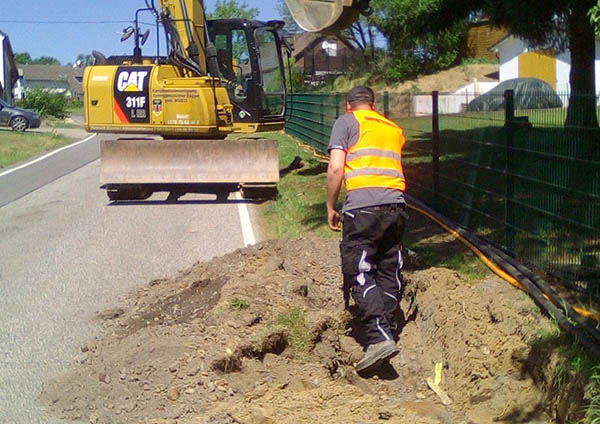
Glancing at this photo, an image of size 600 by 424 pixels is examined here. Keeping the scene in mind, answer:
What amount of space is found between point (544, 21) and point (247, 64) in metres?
6.70

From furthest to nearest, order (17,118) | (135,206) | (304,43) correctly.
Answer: (304,43) → (17,118) → (135,206)

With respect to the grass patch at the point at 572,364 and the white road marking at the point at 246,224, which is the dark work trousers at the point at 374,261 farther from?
the white road marking at the point at 246,224

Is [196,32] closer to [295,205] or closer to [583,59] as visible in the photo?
[295,205]

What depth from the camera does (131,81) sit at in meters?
→ 15.6

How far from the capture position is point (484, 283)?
730 cm

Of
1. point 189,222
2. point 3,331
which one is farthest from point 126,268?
point 189,222

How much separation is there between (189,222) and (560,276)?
278 inches

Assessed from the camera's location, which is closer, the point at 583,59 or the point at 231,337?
the point at 231,337

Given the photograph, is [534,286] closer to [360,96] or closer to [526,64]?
[360,96]

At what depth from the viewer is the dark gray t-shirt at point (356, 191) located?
6344 mm

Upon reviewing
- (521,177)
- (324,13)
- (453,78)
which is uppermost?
(453,78)

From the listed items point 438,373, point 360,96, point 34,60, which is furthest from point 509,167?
point 34,60

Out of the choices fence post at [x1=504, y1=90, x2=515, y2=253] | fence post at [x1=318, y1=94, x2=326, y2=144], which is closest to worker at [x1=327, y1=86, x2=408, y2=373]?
fence post at [x1=504, y1=90, x2=515, y2=253]

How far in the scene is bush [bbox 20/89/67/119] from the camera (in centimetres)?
5550
